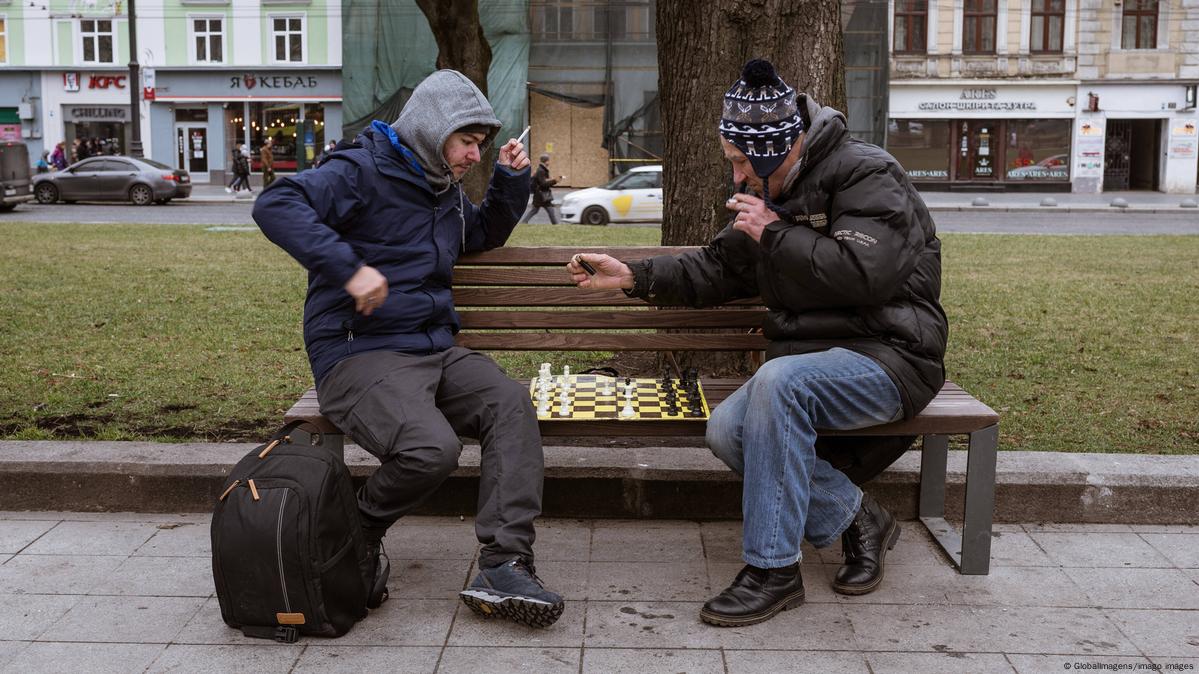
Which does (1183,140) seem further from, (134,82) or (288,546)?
(288,546)

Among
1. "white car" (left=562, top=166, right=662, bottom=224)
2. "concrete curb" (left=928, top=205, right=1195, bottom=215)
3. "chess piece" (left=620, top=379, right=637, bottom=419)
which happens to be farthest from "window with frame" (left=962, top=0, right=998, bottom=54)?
"chess piece" (left=620, top=379, right=637, bottom=419)

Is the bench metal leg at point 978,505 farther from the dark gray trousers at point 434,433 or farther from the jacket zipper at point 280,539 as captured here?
the jacket zipper at point 280,539

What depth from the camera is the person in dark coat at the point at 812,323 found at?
3717 millimetres

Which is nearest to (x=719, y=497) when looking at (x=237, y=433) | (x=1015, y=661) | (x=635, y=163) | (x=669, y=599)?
(x=669, y=599)

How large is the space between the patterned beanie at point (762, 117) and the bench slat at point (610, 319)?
3.19ft

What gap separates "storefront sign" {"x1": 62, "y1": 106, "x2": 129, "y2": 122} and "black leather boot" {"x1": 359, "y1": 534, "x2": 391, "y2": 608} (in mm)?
41294

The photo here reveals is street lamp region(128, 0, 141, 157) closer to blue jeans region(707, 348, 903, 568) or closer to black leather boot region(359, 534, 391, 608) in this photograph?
black leather boot region(359, 534, 391, 608)

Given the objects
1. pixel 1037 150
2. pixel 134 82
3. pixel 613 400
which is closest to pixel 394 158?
pixel 613 400

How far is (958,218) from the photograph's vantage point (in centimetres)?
2617

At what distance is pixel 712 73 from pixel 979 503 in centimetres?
241

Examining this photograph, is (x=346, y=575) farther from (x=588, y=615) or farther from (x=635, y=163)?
(x=635, y=163)

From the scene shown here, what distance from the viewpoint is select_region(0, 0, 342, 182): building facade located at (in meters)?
40.0

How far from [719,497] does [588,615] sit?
1040 millimetres

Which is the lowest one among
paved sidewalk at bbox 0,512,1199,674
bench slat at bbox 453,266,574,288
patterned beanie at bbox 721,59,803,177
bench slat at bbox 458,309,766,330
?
paved sidewalk at bbox 0,512,1199,674
